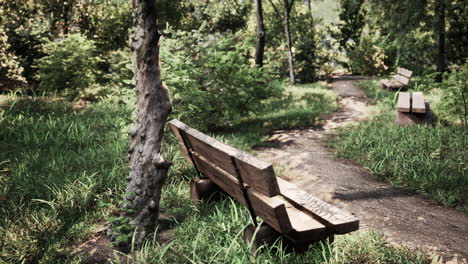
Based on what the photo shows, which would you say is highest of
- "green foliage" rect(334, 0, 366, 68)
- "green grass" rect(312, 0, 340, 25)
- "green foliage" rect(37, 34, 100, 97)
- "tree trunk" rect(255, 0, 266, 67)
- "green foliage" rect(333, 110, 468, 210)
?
"green grass" rect(312, 0, 340, 25)

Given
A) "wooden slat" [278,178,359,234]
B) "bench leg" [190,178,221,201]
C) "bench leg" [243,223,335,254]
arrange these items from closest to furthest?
"wooden slat" [278,178,359,234]
"bench leg" [243,223,335,254]
"bench leg" [190,178,221,201]

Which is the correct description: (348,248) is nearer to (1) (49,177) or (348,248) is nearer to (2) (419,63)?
(1) (49,177)

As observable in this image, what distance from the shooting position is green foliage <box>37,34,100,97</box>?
28.3 ft

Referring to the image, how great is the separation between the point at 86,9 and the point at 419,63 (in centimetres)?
1371

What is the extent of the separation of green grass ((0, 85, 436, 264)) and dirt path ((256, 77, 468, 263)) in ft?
1.38

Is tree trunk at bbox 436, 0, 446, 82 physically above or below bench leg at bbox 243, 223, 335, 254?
above

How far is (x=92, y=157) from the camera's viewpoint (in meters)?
4.65

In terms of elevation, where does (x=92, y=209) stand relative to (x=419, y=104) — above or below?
below

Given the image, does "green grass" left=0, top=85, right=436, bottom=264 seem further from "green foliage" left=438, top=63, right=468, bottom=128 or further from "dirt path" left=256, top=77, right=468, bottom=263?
"green foliage" left=438, top=63, right=468, bottom=128

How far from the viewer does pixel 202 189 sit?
3.60 meters

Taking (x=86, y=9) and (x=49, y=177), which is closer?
(x=49, y=177)

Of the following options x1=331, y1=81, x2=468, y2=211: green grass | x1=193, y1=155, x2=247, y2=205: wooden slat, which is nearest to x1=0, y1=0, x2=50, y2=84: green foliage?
x1=193, y1=155, x2=247, y2=205: wooden slat

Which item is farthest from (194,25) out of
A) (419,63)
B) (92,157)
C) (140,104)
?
(140,104)

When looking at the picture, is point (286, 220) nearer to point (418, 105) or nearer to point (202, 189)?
point (202, 189)
